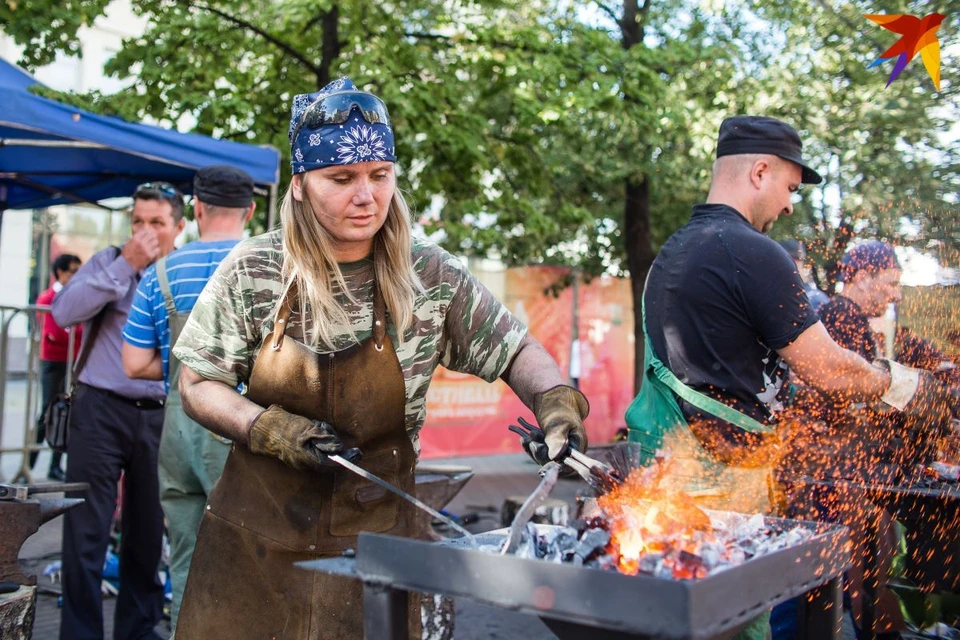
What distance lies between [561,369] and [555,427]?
9827 mm

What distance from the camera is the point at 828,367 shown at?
2.94m

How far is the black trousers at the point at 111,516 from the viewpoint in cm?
420

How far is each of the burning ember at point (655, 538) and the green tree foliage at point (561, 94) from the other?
4733 mm

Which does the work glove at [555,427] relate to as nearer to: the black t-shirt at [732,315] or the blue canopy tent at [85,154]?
the black t-shirt at [732,315]

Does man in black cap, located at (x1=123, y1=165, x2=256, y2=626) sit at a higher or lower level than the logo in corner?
lower

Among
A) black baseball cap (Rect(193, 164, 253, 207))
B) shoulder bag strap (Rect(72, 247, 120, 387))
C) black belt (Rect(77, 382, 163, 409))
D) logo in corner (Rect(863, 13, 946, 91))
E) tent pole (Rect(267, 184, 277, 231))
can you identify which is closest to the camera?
logo in corner (Rect(863, 13, 946, 91))

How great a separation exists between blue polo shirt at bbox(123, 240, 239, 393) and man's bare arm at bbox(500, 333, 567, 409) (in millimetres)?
1829

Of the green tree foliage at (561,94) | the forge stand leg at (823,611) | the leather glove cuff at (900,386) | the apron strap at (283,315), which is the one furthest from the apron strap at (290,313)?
the green tree foliage at (561,94)

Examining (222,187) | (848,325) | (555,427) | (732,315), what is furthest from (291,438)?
(848,325)

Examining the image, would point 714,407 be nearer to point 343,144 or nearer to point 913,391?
point 913,391

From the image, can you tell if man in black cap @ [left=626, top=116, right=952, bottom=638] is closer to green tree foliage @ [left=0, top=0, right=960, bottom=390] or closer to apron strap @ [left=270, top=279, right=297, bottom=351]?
apron strap @ [left=270, top=279, right=297, bottom=351]

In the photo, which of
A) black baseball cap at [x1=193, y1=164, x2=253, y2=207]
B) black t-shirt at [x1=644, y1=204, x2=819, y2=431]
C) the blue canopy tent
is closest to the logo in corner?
black t-shirt at [x1=644, y1=204, x2=819, y2=431]

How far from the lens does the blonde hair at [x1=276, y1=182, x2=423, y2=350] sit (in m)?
2.43

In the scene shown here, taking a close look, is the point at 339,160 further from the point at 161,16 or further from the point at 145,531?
the point at 161,16
